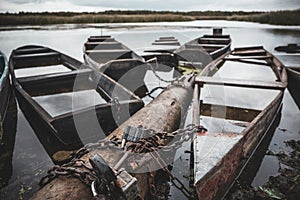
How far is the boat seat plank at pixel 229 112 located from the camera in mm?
5250

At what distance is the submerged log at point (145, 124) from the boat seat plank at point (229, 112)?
2.33 ft

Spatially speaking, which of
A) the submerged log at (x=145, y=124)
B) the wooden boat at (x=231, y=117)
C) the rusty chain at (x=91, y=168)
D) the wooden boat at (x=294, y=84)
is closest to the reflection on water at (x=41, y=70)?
the wooden boat at (x=231, y=117)

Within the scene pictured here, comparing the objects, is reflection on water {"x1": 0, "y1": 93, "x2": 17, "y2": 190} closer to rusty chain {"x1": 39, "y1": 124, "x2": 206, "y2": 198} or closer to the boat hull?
rusty chain {"x1": 39, "y1": 124, "x2": 206, "y2": 198}

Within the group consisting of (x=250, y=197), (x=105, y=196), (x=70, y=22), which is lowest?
(x=250, y=197)

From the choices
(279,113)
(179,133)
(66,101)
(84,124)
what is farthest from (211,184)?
(66,101)

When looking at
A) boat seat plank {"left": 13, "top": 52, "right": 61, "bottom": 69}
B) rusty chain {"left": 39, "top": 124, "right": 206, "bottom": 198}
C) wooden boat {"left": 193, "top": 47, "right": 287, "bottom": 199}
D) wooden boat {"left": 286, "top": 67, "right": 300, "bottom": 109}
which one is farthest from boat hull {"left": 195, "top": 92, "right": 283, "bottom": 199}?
boat seat plank {"left": 13, "top": 52, "right": 61, "bottom": 69}

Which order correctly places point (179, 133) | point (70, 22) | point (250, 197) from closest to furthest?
point (179, 133)
point (250, 197)
point (70, 22)

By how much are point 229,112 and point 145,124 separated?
116 inches

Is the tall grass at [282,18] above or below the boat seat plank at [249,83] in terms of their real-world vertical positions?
above

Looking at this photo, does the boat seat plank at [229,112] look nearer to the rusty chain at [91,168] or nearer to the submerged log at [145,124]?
the submerged log at [145,124]

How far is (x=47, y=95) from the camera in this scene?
20.9 ft

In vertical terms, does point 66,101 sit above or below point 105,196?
below

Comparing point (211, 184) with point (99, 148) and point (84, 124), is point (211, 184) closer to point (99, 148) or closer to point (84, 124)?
point (99, 148)

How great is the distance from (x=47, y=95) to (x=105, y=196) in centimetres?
524
